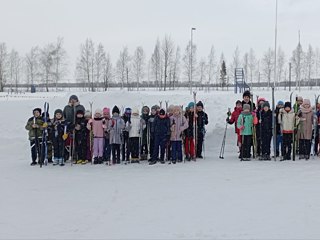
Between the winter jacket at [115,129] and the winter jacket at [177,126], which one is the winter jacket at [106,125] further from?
the winter jacket at [177,126]

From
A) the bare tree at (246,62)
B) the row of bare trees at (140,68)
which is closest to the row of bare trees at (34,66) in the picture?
the row of bare trees at (140,68)

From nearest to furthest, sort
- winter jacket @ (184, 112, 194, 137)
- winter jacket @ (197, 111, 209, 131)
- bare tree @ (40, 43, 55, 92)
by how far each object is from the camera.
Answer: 1. winter jacket @ (184, 112, 194, 137)
2. winter jacket @ (197, 111, 209, 131)
3. bare tree @ (40, 43, 55, 92)

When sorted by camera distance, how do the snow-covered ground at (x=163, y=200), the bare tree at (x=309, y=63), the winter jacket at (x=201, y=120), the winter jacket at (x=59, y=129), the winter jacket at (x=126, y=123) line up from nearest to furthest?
1. the snow-covered ground at (x=163, y=200)
2. the winter jacket at (x=59, y=129)
3. the winter jacket at (x=126, y=123)
4. the winter jacket at (x=201, y=120)
5. the bare tree at (x=309, y=63)

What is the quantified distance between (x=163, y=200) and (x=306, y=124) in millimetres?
6643

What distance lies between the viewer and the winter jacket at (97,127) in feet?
40.6

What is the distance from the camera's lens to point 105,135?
12406 mm

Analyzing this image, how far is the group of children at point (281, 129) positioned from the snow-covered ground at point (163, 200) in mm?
663

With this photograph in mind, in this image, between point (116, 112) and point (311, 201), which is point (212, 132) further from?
point (311, 201)

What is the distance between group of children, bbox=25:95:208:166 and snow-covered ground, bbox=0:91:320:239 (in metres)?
0.60

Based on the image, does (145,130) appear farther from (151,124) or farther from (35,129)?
(35,129)

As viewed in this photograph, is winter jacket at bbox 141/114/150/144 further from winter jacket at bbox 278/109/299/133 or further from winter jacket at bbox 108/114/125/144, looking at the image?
winter jacket at bbox 278/109/299/133

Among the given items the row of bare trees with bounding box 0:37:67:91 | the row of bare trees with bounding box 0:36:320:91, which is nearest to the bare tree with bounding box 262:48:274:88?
the row of bare trees with bounding box 0:36:320:91

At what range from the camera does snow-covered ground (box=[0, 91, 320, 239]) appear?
236 inches

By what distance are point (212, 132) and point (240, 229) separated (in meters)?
10.4
